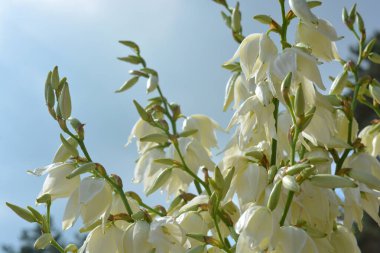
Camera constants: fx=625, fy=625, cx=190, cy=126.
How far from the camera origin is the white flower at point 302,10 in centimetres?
92

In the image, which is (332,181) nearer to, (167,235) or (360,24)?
(167,235)

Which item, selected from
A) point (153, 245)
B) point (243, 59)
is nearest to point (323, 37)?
point (243, 59)

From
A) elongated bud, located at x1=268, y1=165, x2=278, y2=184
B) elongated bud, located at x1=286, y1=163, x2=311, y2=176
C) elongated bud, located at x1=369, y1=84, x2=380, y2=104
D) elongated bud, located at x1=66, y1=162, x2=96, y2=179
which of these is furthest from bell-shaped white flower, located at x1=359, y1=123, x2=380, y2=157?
elongated bud, located at x1=66, y1=162, x2=96, y2=179

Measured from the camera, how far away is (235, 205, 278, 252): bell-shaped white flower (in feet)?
2.58

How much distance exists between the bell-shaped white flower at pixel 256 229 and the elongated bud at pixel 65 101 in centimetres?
31

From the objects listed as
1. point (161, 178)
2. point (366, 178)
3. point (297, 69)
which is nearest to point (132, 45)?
point (161, 178)

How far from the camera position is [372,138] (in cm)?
122

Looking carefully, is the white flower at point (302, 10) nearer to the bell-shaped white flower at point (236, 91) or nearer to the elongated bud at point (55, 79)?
the bell-shaped white flower at point (236, 91)

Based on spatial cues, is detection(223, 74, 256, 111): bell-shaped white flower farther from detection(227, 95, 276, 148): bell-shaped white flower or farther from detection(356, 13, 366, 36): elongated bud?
detection(356, 13, 366, 36): elongated bud

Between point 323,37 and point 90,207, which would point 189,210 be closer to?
point 90,207

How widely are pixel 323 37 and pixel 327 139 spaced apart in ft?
0.55

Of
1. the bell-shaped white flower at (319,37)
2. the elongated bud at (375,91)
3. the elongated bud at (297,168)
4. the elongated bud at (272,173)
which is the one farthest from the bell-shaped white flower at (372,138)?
the elongated bud at (297,168)

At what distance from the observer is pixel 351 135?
1.10 metres

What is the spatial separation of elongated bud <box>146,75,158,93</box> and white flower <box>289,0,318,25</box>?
1.39 feet
